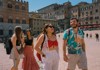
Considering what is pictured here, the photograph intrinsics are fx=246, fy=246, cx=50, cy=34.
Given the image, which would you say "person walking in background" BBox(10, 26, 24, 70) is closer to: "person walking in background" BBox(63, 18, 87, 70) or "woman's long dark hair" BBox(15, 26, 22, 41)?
"woman's long dark hair" BBox(15, 26, 22, 41)

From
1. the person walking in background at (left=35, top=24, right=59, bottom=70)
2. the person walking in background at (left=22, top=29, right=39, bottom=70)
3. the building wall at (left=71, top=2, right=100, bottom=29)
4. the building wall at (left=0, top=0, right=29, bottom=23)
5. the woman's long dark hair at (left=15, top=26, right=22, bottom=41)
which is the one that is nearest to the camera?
the person walking in background at (left=35, top=24, right=59, bottom=70)

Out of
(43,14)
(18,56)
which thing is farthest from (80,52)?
(43,14)

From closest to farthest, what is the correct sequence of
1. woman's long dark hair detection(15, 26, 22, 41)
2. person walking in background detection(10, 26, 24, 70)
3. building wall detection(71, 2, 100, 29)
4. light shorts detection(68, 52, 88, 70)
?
light shorts detection(68, 52, 88, 70), woman's long dark hair detection(15, 26, 22, 41), person walking in background detection(10, 26, 24, 70), building wall detection(71, 2, 100, 29)

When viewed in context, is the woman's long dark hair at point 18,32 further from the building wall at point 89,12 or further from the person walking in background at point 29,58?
the building wall at point 89,12

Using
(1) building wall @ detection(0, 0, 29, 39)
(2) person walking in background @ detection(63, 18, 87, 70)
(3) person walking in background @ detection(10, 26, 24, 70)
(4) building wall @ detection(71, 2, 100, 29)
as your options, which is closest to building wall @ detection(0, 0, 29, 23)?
(1) building wall @ detection(0, 0, 29, 39)

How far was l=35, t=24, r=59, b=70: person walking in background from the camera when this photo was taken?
5680 mm

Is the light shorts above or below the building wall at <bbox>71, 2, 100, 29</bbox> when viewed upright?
below

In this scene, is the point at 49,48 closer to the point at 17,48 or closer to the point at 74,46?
the point at 74,46

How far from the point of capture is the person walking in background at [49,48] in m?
5.68

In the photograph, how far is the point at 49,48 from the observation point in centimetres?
585

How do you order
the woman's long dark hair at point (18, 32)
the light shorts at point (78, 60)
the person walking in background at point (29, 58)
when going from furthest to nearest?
the woman's long dark hair at point (18, 32) < the person walking in background at point (29, 58) < the light shorts at point (78, 60)

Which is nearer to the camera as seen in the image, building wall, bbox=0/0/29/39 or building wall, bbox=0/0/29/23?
building wall, bbox=0/0/29/39

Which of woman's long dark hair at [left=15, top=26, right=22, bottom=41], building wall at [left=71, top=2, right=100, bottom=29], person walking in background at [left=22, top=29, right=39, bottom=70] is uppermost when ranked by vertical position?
building wall at [left=71, top=2, right=100, bottom=29]

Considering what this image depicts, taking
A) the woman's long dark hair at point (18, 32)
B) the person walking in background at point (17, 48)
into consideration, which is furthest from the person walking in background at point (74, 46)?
the person walking in background at point (17, 48)
